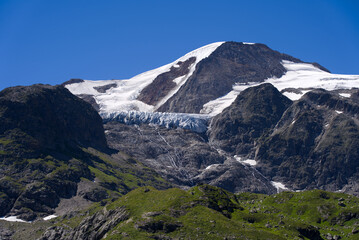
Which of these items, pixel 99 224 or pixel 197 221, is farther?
pixel 99 224

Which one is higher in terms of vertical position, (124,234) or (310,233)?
(124,234)

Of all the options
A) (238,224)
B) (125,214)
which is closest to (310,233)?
(238,224)

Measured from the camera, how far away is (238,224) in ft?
376

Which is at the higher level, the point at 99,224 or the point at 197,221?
the point at 197,221

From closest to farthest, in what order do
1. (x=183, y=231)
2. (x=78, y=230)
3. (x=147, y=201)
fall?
(x=183, y=231) < (x=147, y=201) < (x=78, y=230)

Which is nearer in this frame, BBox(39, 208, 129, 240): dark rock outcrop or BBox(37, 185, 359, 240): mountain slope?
BBox(37, 185, 359, 240): mountain slope

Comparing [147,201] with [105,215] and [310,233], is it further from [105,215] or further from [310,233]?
[310,233]

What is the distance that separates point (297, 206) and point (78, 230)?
71.1 metres

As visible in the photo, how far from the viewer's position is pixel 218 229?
108 m

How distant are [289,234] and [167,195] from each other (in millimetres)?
29546

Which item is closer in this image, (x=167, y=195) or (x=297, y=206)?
(x=167, y=195)

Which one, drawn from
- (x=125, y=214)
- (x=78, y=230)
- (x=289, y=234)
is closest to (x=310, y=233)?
(x=289, y=234)

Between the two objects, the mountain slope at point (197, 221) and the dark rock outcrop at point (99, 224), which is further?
the dark rock outcrop at point (99, 224)

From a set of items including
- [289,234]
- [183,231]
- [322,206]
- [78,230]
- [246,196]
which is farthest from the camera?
[246,196]
